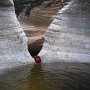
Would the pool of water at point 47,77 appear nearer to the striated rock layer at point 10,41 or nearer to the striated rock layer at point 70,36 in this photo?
the striated rock layer at point 10,41

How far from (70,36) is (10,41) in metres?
2.28

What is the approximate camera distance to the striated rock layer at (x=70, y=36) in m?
10.8

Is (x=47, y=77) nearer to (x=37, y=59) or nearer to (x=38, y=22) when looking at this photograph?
(x=37, y=59)

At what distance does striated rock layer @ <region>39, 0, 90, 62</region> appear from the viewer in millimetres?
10766

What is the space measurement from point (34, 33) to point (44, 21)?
2.43 feet

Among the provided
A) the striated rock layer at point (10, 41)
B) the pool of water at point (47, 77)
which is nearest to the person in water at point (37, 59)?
the striated rock layer at point (10, 41)

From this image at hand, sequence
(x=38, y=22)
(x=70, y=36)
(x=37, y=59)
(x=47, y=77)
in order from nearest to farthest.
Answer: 1. (x=47, y=77)
2. (x=37, y=59)
3. (x=70, y=36)
4. (x=38, y=22)

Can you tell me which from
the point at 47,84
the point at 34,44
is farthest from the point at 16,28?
the point at 47,84

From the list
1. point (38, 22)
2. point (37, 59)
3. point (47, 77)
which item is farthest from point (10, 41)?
point (38, 22)

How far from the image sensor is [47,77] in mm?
8891

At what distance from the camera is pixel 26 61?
1027 centimetres

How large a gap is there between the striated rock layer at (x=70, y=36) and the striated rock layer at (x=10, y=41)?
925 millimetres

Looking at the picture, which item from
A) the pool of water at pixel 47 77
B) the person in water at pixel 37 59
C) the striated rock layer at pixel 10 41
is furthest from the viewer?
the person in water at pixel 37 59

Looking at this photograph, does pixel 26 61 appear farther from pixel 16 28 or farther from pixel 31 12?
pixel 31 12
